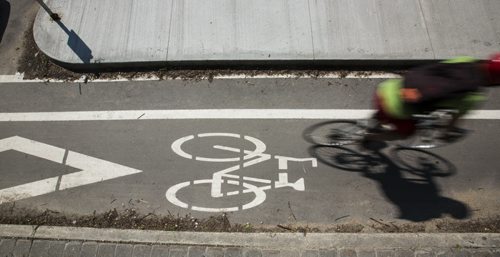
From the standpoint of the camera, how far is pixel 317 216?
5941 mm

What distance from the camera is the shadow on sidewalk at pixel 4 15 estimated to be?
8.16m

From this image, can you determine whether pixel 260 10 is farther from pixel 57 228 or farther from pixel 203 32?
pixel 57 228

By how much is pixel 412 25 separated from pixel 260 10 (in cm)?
280

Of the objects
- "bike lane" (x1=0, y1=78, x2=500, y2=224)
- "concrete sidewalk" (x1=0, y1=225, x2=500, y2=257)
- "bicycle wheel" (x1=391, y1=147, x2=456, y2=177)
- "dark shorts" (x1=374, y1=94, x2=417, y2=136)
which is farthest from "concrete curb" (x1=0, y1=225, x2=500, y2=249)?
"dark shorts" (x1=374, y1=94, x2=417, y2=136)

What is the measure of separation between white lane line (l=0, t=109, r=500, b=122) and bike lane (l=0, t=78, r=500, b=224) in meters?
0.09

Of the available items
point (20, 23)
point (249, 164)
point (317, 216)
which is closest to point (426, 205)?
point (317, 216)

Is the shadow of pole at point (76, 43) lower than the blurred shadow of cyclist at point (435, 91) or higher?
higher

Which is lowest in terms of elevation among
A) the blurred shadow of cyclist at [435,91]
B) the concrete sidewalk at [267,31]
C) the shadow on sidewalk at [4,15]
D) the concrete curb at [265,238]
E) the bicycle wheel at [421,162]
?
the concrete curb at [265,238]

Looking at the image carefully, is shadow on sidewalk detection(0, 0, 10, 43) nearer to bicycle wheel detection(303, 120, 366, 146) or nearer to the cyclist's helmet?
bicycle wheel detection(303, 120, 366, 146)

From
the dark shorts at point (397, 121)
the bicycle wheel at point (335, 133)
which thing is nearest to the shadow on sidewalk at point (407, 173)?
the bicycle wheel at point (335, 133)

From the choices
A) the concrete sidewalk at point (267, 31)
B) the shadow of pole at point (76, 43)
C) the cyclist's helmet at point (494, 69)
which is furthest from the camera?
the shadow of pole at point (76, 43)

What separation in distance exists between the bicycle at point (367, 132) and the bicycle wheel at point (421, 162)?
106 mm

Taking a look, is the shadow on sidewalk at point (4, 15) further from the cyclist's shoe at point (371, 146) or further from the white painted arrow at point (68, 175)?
the cyclist's shoe at point (371, 146)

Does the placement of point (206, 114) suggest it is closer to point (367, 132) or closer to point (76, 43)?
point (367, 132)
